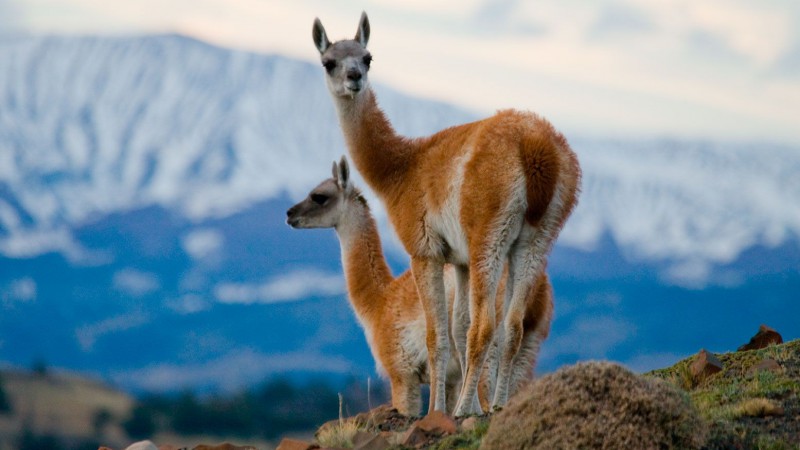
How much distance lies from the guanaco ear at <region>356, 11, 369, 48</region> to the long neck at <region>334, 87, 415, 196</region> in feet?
2.19

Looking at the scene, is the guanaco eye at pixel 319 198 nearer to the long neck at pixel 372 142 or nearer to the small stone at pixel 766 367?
the long neck at pixel 372 142

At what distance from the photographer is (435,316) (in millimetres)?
12828

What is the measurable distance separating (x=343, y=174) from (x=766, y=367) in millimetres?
6221

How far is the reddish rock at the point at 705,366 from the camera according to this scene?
1288 cm

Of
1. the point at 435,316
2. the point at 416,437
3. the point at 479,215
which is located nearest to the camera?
the point at 416,437

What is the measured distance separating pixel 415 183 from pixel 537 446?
521 centimetres

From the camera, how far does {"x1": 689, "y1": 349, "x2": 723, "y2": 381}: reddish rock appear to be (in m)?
12.9

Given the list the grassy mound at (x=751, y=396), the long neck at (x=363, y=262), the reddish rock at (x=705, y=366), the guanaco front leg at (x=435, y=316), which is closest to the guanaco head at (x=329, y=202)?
the long neck at (x=363, y=262)

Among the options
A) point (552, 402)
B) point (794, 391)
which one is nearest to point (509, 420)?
point (552, 402)

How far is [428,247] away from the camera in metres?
12.7

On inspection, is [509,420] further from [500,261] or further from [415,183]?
[415,183]

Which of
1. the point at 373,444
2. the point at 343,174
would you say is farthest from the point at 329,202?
the point at 373,444

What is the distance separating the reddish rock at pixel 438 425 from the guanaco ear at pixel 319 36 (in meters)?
5.64

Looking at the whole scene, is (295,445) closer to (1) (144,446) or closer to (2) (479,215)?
(1) (144,446)
